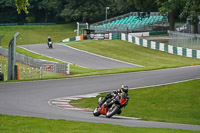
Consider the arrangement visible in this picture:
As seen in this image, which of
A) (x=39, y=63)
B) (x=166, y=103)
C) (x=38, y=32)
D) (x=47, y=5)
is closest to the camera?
(x=166, y=103)

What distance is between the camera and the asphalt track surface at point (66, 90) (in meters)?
16.9

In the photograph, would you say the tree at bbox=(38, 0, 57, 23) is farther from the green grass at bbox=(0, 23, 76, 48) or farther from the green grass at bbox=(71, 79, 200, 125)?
the green grass at bbox=(71, 79, 200, 125)

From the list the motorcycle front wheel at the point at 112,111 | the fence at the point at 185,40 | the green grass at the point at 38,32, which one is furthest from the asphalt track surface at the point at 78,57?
the green grass at the point at 38,32

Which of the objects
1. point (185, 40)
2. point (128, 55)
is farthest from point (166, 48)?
→ point (128, 55)

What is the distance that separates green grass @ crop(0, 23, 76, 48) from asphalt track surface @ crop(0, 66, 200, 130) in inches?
2130

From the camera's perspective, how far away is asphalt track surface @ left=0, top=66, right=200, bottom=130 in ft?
55.3

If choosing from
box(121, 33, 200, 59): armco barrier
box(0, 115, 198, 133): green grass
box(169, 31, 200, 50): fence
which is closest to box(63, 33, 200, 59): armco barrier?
box(121, 33, 200, 59): armco barrier

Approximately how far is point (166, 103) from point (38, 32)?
7170 cm

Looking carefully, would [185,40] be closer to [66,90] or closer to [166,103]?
[66,90]

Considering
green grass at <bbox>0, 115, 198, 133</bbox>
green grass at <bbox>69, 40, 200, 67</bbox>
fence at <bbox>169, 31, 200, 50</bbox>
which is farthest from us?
fence at <bbox>169, 31, 200, 50</bbox>

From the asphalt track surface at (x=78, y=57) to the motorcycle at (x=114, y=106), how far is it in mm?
23305

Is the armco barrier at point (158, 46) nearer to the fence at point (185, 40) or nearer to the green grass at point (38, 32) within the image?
the fence at point (185, 40)

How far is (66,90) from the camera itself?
25.1 m

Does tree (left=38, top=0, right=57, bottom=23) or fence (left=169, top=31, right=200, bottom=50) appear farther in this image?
tree (left=38, top=0, right=57, bottom=23)
